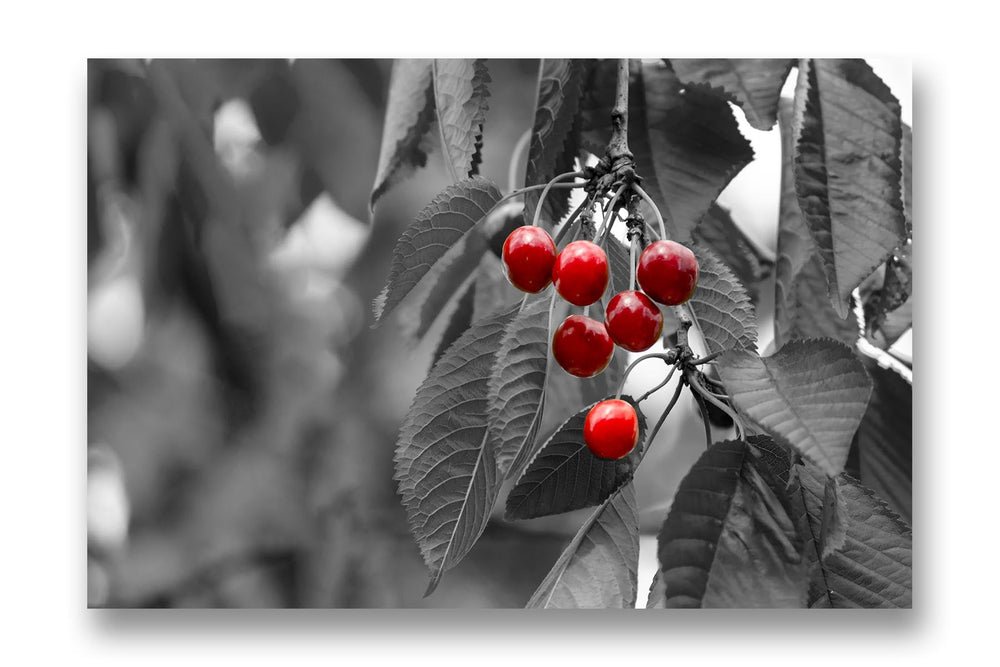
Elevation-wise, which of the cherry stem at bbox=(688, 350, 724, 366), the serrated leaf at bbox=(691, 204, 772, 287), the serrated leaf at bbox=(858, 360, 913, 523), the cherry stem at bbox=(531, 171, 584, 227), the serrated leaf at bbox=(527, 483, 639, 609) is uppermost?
the cherry stem at bbox=(531, 171, 584, 227)

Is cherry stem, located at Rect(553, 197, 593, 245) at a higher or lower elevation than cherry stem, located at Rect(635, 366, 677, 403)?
Answer: higher

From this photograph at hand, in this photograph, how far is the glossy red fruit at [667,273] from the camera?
738mm

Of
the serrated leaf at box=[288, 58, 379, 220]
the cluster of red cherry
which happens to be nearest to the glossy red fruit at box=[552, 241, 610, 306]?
the cluster of red cherry

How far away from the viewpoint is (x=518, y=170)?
1.08m

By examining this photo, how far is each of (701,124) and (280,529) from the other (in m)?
0.69

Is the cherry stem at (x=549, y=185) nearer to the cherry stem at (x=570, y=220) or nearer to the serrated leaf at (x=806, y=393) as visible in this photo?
the cherry stem at (x=570, y=220)

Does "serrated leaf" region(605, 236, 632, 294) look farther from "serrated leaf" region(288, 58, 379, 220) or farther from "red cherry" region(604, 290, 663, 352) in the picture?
"serrated leaf" region(288, 58, 379, 220)

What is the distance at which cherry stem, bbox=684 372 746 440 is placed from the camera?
2.54ft

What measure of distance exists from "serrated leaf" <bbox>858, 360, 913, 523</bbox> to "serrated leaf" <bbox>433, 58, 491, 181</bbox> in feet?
1.64

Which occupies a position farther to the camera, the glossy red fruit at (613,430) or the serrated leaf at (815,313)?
the serrated leaf at (815,313)

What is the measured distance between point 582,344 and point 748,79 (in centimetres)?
33

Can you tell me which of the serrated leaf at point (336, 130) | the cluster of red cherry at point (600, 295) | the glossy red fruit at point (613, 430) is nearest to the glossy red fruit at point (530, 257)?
the cluster of red cherry at point (600, 295)

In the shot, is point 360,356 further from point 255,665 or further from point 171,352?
point 255,665

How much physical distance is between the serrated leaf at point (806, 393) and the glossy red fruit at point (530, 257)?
0.50 ft
